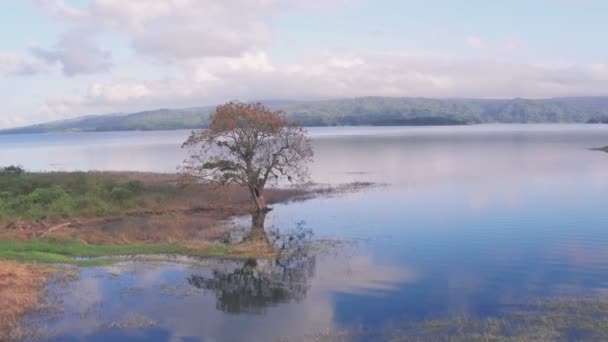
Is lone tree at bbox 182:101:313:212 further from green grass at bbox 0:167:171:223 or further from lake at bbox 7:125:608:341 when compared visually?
green grass at bbox 0:167:171:223

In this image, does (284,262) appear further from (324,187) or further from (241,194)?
(324,187)

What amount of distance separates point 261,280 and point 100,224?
29328mm

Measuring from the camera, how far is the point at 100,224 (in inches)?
2267

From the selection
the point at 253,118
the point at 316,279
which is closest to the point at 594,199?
the point at 253,118

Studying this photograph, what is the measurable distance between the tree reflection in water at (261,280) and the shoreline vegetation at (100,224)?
1893mm

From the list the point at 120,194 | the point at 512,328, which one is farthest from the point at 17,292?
the point at 120,194

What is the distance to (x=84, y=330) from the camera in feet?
83.8

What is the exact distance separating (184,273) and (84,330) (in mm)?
10469

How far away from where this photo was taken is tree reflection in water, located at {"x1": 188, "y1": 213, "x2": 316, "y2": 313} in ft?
98.7

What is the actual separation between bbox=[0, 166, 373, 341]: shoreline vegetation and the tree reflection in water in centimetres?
189

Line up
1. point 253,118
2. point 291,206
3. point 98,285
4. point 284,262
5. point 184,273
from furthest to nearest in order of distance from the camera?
point 291,206
point 253,118
point 284,262
point 184,273
point 98,285

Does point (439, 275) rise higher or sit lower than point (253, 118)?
lower

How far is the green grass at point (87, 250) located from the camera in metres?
38.7

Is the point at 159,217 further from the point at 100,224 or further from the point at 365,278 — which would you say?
the point at 365,278
